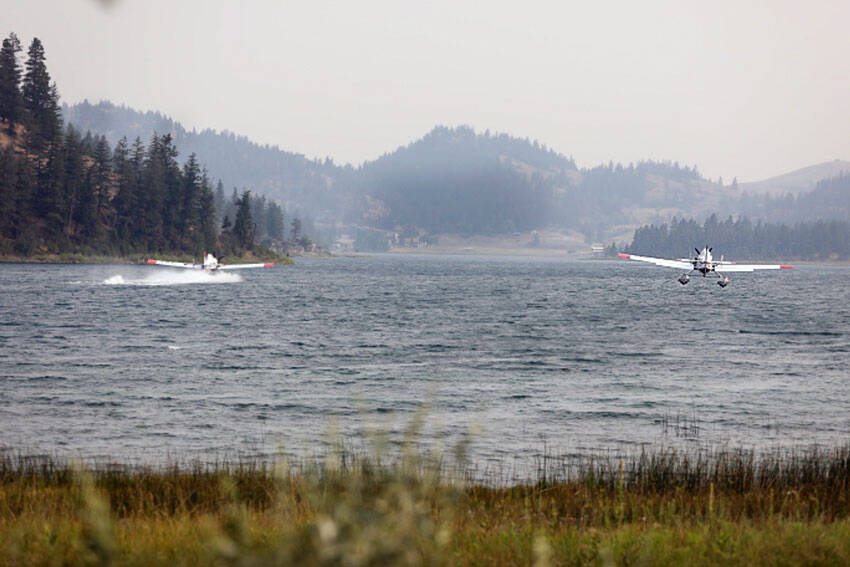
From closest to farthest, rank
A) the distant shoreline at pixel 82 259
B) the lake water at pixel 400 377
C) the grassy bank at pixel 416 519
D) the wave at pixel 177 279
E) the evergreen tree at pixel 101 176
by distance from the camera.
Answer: the grassy bank at pixel 416 519 → the lake water at pixel 400 377 → the wave at pixel 177 279 → the distant shoreline at pixel 82 259 → the evergreen tree at pixel 101 176

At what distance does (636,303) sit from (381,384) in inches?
3197

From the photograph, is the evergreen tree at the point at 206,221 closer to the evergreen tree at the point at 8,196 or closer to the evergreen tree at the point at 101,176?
the evergreen tree at the point at 101,176

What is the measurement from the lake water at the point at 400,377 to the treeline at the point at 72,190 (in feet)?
219

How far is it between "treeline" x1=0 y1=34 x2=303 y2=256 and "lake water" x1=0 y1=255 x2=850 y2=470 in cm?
6676

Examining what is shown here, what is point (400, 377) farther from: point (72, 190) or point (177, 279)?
point (72, 190)

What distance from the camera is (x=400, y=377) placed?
4206 centimetres

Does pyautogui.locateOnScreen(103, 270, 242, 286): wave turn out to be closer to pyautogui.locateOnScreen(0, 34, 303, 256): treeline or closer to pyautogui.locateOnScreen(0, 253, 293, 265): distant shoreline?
pyautogui.locateOnScreen(0, 253, 293, 265): distant shoreline

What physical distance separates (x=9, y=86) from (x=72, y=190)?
27.0 meters

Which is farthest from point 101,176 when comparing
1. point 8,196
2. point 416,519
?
point 416,519

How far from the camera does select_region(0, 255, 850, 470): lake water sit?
1063 inches

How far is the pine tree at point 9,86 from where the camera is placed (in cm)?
16550

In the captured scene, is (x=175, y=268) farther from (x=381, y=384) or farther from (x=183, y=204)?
(x=381, y=384)

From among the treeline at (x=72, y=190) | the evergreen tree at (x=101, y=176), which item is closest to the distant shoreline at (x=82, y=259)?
the treeline at (x=72, y=190)

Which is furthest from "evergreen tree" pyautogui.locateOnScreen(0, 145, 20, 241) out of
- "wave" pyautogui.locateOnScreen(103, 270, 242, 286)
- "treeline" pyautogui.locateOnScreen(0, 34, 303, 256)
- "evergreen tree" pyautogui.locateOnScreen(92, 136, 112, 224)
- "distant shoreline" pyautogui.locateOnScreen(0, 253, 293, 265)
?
"wave" pyautogui.locateOnScreen(103, 270, 242, 286)
